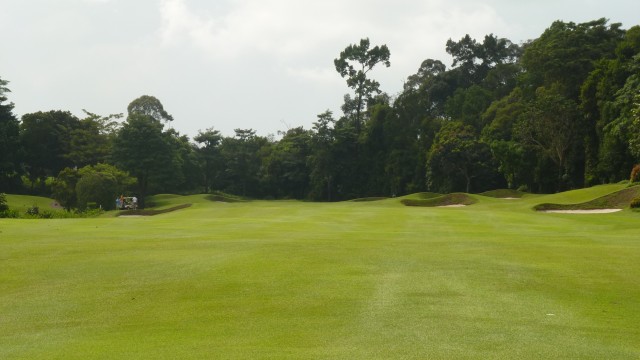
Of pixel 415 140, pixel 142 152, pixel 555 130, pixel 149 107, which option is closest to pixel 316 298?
pixel 555 130

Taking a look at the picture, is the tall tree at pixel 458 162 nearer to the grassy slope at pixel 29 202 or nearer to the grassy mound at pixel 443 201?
the grassy mound at pixel 443 201

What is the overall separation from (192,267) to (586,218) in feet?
90.3

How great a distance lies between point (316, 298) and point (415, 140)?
80.6 metres

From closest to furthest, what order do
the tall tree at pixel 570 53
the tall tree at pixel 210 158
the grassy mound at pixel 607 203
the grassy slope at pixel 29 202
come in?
1. the grassy mound at pixel 607 203
2. the grassy slope at pixel 29 202
3. the tall tree at pixel 570 53
4. the tall tree at pixel 210 158

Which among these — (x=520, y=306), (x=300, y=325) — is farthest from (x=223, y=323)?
(x=520, y=306)

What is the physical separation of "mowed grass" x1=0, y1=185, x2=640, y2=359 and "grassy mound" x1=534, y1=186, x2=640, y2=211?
24480mm

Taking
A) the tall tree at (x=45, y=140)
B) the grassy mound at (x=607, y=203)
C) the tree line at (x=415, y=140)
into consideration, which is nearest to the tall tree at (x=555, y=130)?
the tree line at (x=415, y=140)

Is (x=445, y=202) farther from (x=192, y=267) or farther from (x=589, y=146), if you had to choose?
(x=192, y=267)

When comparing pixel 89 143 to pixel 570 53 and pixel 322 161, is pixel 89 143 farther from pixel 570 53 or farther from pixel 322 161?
pixel 570 53

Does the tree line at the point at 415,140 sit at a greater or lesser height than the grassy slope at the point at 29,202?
greater

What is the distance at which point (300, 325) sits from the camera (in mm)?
9898

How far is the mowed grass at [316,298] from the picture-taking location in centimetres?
867

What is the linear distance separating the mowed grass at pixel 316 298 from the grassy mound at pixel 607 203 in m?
24.5

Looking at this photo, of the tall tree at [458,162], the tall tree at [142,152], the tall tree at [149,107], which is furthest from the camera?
the tall tree at [149,107]
